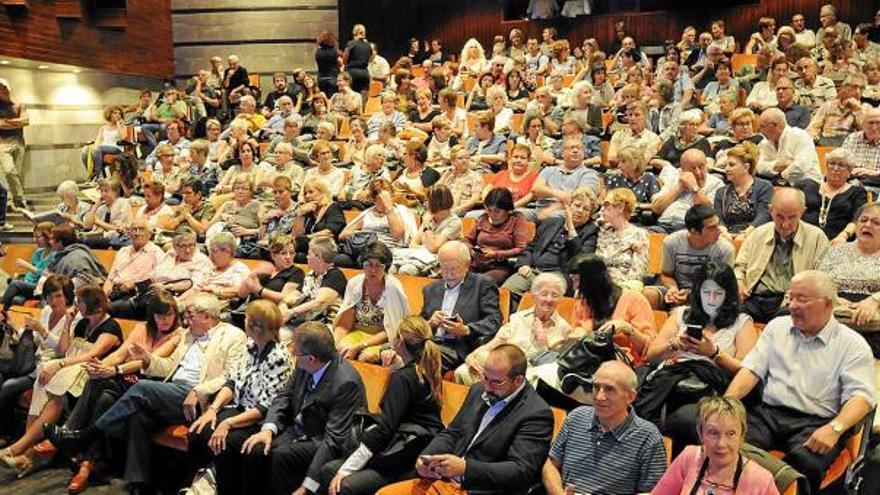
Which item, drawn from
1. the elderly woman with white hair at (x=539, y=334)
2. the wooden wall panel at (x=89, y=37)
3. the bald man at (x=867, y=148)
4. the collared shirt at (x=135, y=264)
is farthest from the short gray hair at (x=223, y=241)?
the wooden wall panel at (x=89, y=37)

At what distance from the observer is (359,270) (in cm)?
455

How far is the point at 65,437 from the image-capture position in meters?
3.66

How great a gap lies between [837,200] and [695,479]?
2.20 metres

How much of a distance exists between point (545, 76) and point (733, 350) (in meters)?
6.20

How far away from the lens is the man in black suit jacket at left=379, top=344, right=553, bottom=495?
98.8 inches

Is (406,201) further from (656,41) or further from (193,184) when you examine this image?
(656,41)

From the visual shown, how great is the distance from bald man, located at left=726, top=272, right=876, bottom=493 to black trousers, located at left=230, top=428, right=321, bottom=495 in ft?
4.73

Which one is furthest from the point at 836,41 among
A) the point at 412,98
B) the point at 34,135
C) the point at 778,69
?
the point at 34,135

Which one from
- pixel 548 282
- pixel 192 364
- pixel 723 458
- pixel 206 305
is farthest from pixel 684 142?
pixel 723 458

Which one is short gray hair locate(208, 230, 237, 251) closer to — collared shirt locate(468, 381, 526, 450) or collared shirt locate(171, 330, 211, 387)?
collared shirt locate(171, 330, 211, 387)

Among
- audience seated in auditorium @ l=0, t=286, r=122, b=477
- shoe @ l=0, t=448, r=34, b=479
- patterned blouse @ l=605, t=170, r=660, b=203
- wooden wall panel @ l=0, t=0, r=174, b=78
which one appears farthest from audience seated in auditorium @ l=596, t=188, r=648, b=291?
wooden wall panel @ l=0, t=0, r=174, b=78

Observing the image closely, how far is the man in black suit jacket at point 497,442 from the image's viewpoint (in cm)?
251

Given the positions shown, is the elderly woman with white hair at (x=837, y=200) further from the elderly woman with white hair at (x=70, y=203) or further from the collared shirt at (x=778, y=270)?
the elderly woman with white hair at (x=70, y=203)

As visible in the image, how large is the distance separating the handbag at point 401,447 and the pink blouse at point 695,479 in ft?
2.72
